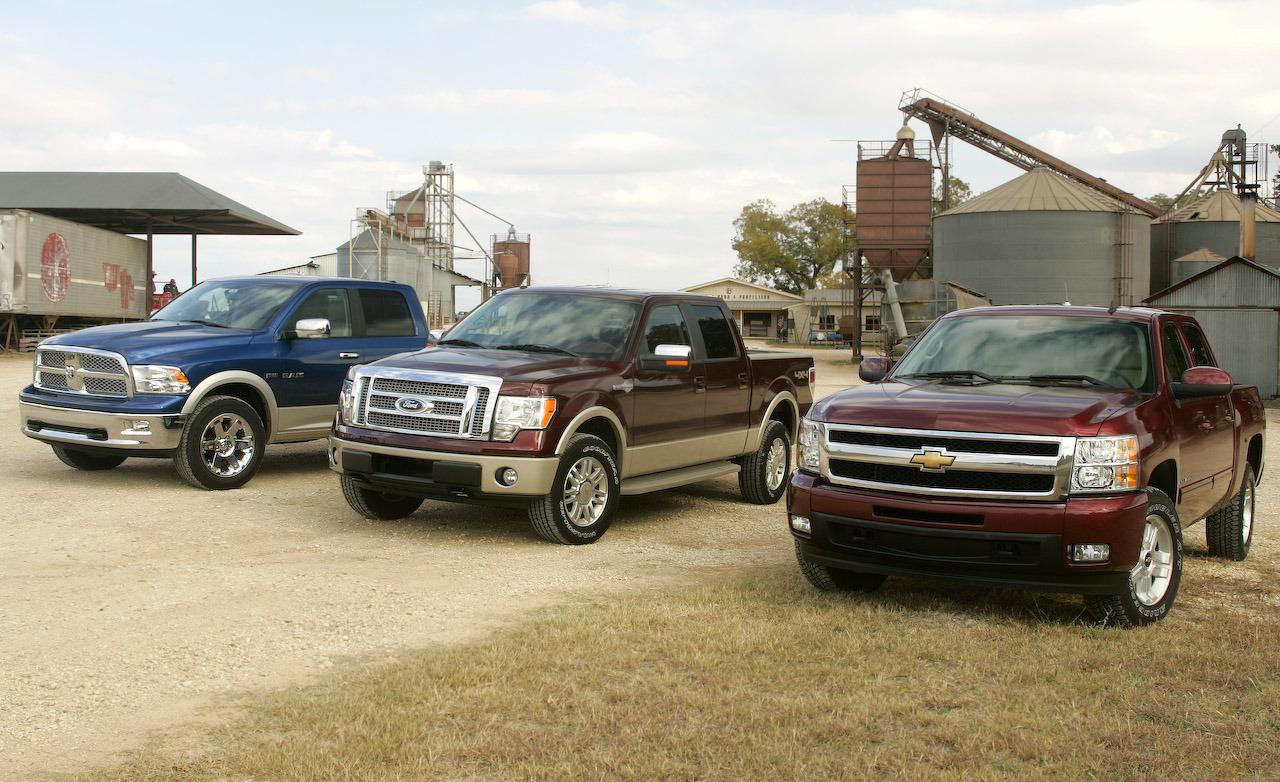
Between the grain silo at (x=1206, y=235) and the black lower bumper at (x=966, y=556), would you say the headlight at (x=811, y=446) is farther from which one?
the grain silo at (x=1206, y=235)

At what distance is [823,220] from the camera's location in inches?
4631

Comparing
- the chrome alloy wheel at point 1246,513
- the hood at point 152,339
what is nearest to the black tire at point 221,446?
the hood at point 152,339

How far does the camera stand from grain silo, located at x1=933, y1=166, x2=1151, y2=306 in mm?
55375

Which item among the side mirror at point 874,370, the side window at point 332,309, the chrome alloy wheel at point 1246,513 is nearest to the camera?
the side mirror at point 874,370

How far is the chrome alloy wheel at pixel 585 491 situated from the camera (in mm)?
9492

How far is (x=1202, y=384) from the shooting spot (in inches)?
301

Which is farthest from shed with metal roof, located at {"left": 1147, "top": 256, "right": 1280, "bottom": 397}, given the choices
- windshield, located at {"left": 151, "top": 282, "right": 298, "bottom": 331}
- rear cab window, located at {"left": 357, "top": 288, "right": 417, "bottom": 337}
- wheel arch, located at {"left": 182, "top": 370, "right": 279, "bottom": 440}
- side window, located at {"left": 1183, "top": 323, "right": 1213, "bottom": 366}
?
wheel arch, located at {"left": 182, "top": 370, "right": 279, "bottom": 440}

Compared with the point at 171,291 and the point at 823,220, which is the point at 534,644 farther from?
the point at 823,220

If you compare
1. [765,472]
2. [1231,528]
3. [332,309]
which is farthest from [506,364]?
[1231,528]

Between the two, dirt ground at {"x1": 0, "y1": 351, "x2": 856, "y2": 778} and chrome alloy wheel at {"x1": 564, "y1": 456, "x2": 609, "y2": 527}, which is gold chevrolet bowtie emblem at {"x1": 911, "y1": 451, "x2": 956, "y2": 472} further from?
chrome alloy wheel at {"x1": 564, "y1": 456, "x2": 609, "y2": 527}

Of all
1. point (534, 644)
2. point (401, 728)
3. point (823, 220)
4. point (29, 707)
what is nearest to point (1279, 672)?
point (534, 644)

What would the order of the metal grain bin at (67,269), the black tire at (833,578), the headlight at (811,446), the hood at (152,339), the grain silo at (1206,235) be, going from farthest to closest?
the grain silo at (1206,235) → the metal grain bin at (67,269) → the hood at (152,339) → the black tire at (833,578) → the headlight at (811,446)

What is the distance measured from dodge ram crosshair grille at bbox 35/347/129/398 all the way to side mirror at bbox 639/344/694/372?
4.91 m

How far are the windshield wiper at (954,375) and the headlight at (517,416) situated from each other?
101 inches
